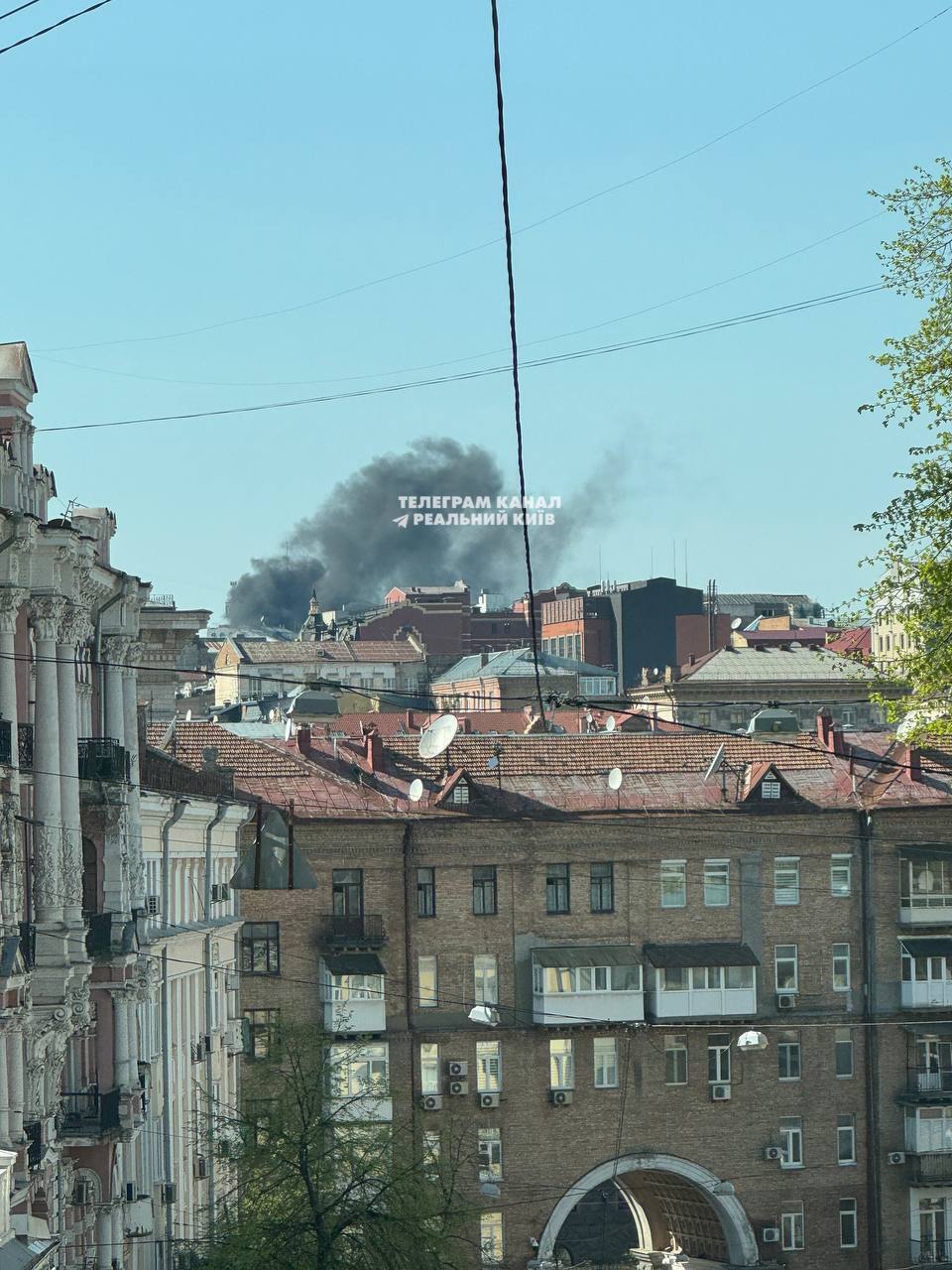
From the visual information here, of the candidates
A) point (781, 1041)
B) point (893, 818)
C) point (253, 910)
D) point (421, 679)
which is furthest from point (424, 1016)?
point (421, 679)

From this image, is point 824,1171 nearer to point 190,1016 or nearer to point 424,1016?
point 424,1016

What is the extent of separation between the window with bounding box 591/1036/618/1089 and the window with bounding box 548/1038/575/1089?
62 centimetres

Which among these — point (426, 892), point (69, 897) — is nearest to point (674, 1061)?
point (426, 892)

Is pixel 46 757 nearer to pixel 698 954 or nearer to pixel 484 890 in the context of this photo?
pixel 484 890

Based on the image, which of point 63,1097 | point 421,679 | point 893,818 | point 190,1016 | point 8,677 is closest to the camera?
point 8,677

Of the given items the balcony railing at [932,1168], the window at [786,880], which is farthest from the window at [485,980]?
the balcony railing at [932,1168]

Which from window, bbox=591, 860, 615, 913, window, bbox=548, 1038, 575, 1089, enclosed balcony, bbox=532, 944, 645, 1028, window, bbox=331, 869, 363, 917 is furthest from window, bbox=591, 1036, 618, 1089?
window, bbox=331, 869, 363, 917

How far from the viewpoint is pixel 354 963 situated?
216 ft

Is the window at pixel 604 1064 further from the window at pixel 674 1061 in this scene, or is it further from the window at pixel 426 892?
the window at pixel 426 892

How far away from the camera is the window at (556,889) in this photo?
6775cm

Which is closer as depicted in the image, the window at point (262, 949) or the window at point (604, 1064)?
the window at point (262, 949)

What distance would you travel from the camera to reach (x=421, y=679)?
163 meters

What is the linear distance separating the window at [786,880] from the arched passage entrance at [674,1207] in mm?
7318

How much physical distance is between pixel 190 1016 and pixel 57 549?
1760 cm
